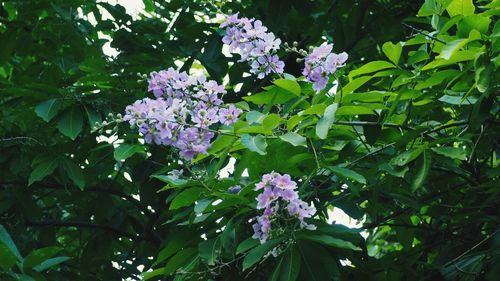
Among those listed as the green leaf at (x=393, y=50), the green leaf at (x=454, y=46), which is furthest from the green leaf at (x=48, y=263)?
the green leaf at (x=454, y=46)

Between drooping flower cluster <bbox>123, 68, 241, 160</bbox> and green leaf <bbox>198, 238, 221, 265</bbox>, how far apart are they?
26cm

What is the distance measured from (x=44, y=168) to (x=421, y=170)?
5.09ft

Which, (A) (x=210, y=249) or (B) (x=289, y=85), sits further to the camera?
(A) (x=210, y=249)

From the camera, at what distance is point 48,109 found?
9.25 ft

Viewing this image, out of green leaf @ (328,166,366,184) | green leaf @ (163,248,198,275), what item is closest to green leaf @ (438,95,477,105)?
green leaf @ (328,166,366,184)

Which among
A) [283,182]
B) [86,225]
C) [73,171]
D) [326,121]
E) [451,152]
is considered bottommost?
[86,225]

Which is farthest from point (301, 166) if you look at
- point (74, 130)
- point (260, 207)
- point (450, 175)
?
point (74, 130)

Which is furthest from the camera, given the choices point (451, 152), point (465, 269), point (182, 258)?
point (465, 269)

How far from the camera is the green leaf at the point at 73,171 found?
2939 millimetres

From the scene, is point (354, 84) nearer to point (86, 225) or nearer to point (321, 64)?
point (321, 64)

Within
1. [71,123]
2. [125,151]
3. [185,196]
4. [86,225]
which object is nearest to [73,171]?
[71,123]

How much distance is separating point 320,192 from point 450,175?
0.48 m

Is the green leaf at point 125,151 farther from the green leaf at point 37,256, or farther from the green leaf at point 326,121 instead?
the green leaf at point 326,121

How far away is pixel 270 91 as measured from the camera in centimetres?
205
